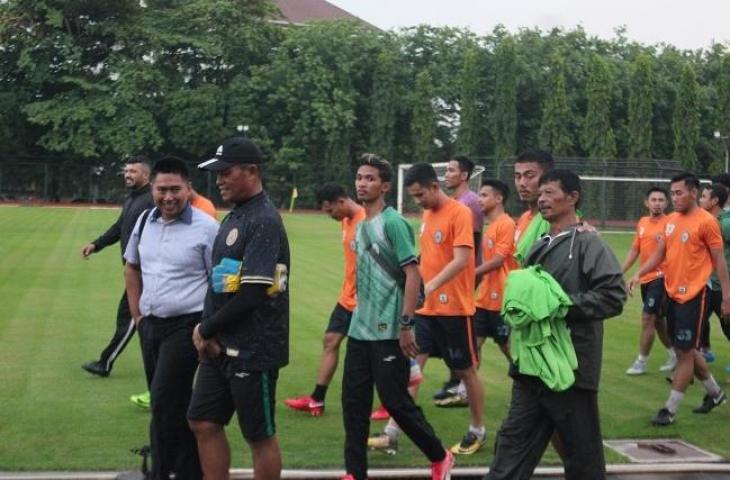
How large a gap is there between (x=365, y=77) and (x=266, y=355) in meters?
52.2

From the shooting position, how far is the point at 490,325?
29.1ft

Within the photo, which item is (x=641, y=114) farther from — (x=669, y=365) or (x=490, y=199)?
(x=490, y=199)

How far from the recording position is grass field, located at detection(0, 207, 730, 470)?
705cm

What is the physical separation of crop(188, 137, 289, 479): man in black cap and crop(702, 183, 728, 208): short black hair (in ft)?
18.6

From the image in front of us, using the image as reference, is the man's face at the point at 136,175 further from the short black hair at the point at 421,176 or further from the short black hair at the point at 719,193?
the short black hair at the point at 719,193

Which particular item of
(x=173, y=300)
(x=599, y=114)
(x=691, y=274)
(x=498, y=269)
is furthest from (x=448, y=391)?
(x=599, y=114)

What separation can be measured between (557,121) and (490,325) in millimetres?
45525

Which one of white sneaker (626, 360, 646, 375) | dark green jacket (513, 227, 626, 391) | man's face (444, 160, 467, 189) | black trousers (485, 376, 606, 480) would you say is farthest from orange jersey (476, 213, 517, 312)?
black trousers (485, 376, 606, 480)

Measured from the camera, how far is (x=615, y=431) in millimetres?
7875

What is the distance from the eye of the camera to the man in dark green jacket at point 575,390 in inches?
194

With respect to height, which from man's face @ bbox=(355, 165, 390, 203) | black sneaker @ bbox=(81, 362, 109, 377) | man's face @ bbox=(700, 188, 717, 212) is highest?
man's face @ bbox=(355, 165, 390, 203)

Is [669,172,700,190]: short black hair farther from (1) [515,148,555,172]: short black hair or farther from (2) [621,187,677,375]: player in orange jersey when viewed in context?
(1) [515,148,555,172]: short black hair

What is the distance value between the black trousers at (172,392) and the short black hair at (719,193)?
5799mm

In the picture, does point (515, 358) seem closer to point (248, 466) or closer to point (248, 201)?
point (248, 201)
